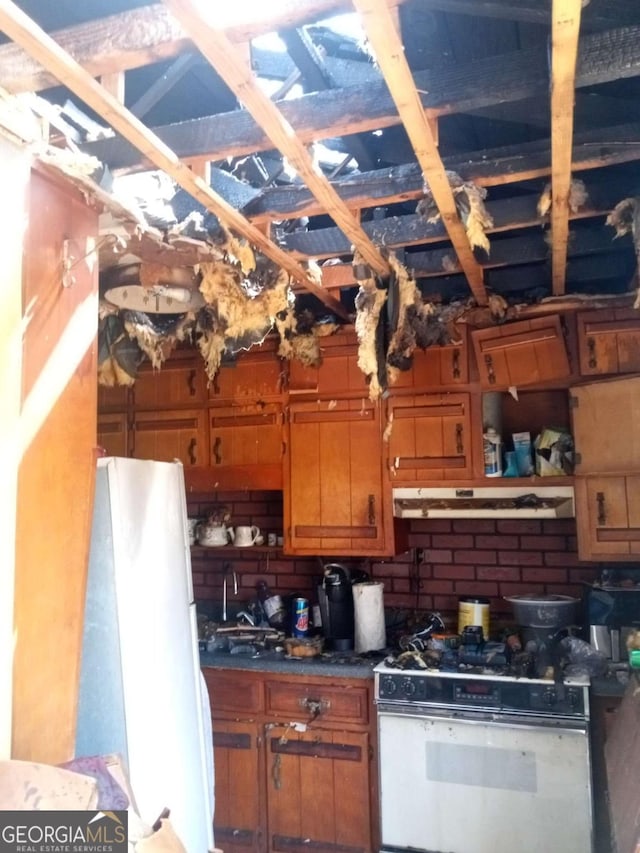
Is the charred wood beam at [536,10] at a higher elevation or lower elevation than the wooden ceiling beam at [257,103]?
higher

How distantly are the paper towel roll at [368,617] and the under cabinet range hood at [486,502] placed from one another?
0.39 m

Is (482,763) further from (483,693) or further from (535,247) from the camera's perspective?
(535,247)


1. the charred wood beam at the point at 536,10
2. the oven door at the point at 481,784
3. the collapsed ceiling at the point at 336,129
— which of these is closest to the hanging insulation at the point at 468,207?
the collapsed ceiling at the point at 336,129

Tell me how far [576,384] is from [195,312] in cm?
171

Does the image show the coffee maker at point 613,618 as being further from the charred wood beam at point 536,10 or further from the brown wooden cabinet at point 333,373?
the charred wood beam at point 536,10

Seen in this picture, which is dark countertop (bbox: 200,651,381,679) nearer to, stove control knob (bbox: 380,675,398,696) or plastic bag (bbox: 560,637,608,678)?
stove control knob (bbox: 380,675,398,696)

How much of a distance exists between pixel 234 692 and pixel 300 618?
49 centimetres

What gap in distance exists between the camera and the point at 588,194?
1.90 metres

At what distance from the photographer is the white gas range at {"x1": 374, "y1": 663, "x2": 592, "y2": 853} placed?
8.14ft

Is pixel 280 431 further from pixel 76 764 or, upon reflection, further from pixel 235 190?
pixel 76 764

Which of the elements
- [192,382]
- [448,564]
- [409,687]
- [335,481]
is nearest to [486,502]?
[448,564]

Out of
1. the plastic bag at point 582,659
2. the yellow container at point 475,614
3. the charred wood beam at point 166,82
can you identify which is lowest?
the plastic bag at point 582,659

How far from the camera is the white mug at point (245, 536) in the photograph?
3539 mm

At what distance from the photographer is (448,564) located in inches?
132
